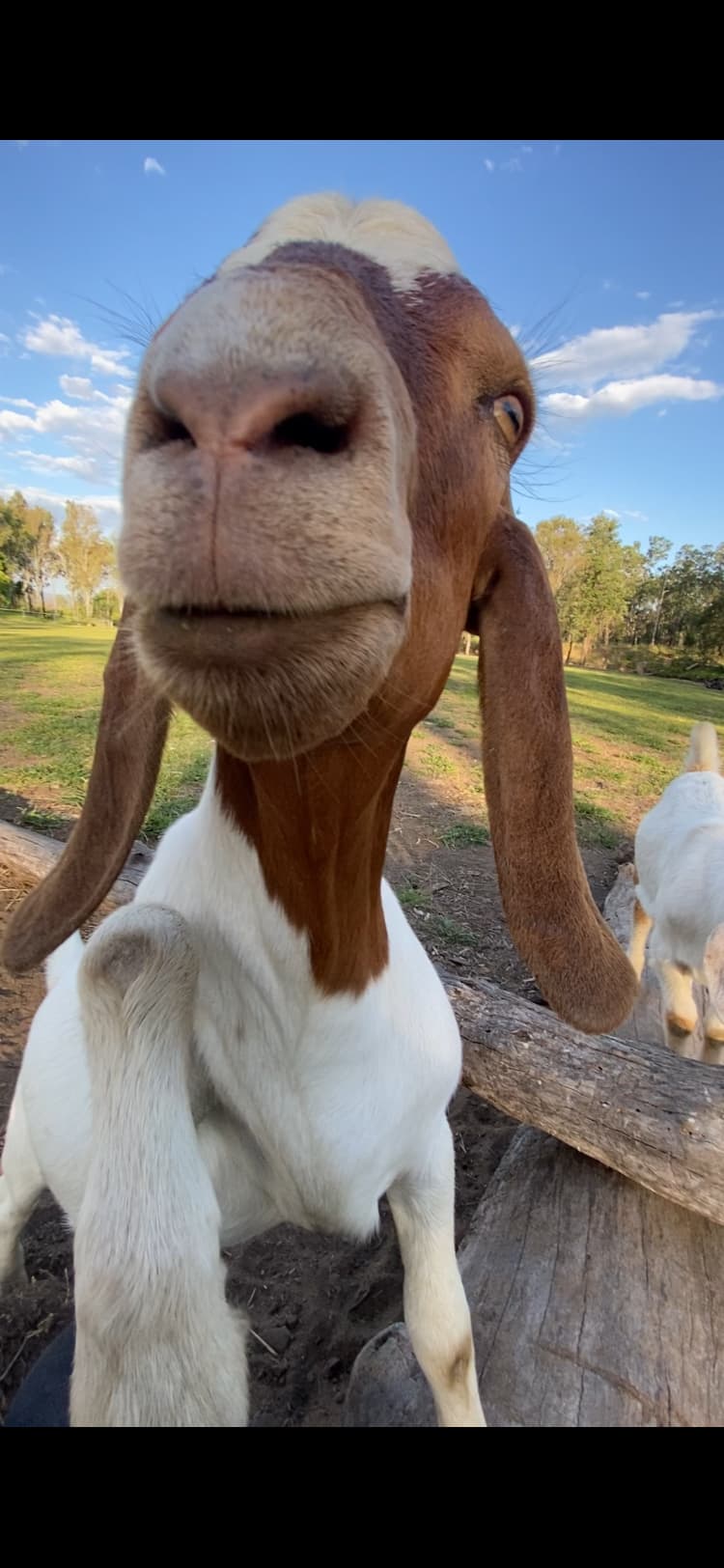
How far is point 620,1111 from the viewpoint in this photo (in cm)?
239

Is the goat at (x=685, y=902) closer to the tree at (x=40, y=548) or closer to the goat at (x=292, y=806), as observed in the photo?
the goat at (x=292, y=806)

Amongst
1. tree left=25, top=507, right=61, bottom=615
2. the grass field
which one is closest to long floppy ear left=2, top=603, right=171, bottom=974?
the grass field

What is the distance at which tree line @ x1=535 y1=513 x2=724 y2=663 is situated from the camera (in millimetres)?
39306

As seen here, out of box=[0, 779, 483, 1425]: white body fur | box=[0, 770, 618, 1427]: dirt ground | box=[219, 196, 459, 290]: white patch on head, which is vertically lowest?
box=[0, 770, 618, 1427]: dirt ground

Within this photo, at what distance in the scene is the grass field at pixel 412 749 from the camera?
315 inches

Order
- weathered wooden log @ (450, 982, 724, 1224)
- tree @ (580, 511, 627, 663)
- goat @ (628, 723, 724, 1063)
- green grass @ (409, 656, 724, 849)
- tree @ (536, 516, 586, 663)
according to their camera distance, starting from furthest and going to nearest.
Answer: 1. tree @ (580, 511, 627, 663)
2. tree @ (536, 516, 586, 663)
3. green grass @ (409, 656, 724, 849)
4. goat @ (628, 723, 724, 1063)
5. weathered wooden log @ (450, 982, 724, 1224)

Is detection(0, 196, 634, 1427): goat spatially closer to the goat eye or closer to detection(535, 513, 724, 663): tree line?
the goat eye

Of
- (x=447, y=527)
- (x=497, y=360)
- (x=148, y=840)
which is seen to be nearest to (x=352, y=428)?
(x=447, y=527)

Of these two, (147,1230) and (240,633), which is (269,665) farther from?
(147,1230)

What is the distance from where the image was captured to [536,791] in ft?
5.25

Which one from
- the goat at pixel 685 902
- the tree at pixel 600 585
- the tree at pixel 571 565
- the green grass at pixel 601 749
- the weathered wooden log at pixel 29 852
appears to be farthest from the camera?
the tree at pixel 600 585

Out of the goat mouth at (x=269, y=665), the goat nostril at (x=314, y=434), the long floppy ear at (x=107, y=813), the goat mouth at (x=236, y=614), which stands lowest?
the long floppy ear at (x=107, y=813)

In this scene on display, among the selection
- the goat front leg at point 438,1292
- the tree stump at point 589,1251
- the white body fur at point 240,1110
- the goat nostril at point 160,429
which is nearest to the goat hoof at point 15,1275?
the white body fur at point 240,1110
